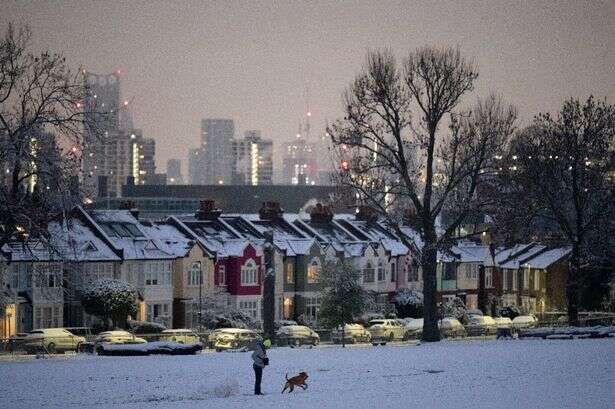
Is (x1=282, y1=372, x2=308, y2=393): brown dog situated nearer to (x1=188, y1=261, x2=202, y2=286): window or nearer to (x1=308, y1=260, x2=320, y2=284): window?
(x1=188, y1=261, x2=202, y2=286): window

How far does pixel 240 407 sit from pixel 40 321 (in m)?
44.6

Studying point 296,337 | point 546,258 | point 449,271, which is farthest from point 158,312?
point 546,258

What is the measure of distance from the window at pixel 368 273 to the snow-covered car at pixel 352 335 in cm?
2248

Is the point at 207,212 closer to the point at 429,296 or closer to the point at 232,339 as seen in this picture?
the point at 232,339

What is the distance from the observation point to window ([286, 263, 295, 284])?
312 ft

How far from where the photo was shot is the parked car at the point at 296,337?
230 feet

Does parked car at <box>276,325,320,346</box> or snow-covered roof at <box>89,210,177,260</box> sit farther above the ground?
snow-covered roof at <box>89,210,177,260</box>

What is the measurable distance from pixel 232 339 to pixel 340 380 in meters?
24.2

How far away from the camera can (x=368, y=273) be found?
101m

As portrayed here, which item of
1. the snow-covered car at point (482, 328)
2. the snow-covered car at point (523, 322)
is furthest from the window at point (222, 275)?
the snow-covered car at point (523, 322)

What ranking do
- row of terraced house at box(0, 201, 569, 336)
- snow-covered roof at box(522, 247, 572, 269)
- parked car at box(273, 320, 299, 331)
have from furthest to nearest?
1. snow-covered roof at box(522, 247, 572, 269)
2. parked car at box(273, 320, 299, 331)
3. row of terraced house at box(0, 201, 569, 336)

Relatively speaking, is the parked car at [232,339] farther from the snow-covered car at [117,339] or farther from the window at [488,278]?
the window at [488,278]

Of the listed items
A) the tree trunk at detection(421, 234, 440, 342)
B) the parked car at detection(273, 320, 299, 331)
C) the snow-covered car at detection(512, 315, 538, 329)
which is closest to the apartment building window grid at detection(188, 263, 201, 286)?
the parked car at detection(273, 320, 299, 331)

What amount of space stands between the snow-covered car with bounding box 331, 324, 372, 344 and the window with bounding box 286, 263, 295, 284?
17.2 metres
